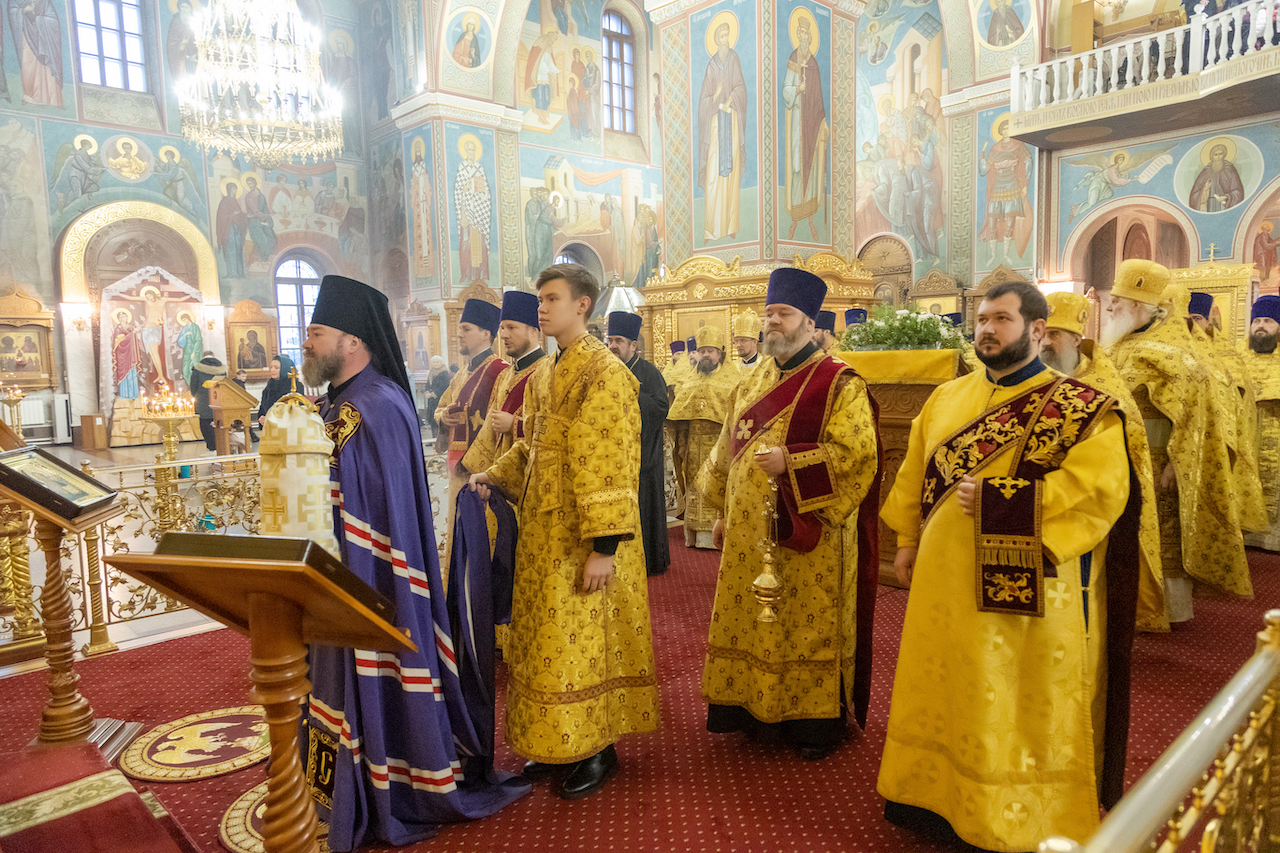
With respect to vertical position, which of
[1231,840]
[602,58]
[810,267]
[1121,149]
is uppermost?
[602,58]

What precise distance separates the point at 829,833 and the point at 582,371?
1.69 meters

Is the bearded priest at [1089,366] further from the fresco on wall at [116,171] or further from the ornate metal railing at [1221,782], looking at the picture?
the fresco on wall at [116,171]

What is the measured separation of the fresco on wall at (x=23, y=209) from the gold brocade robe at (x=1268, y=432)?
18.5m

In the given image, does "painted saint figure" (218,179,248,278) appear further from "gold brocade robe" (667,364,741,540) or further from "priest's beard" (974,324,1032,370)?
"priest's beard" (974,324,1032,370)

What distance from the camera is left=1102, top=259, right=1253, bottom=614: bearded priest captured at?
4.29 meters

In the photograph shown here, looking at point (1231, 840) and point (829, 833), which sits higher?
point (1231, 840)

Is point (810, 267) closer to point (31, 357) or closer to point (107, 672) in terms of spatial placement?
point (107, 672)

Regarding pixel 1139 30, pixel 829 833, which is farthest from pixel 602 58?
pixel 829 833

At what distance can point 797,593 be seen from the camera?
3.05m

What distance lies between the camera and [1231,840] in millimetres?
1467

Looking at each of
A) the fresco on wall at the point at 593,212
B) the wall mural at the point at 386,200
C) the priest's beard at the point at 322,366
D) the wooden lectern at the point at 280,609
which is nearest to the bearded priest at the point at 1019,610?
the wooden lectern at the point at 280,609

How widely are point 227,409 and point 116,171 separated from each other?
7556mm

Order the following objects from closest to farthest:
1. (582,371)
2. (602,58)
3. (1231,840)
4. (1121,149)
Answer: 1. (1231,840)
2. (582,371)
3. (1121,149)
4. (602,58)

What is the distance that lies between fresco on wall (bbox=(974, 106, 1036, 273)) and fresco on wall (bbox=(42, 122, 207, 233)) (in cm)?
1558
